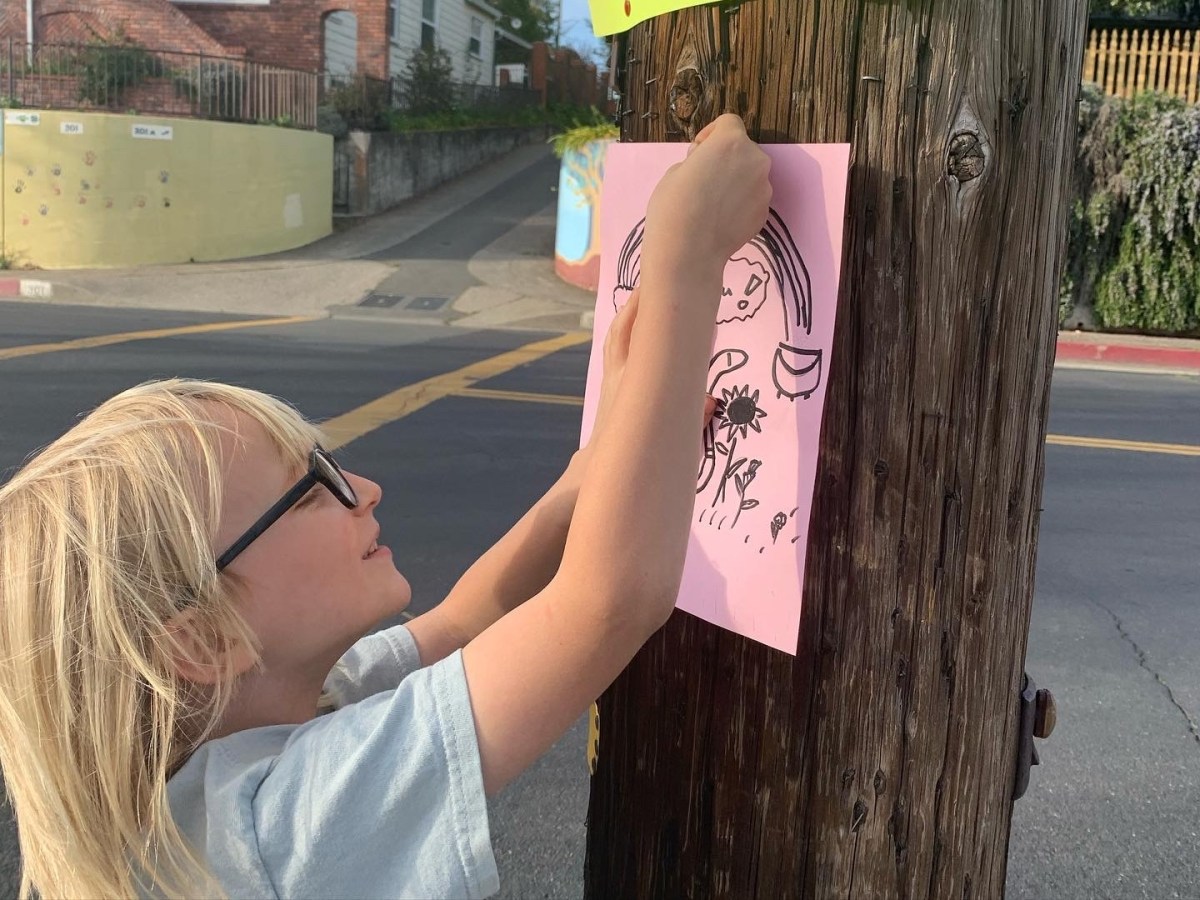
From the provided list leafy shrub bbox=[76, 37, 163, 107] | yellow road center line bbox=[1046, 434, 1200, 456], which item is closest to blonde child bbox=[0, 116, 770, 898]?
yellow road center line bbox=[1046, 434, 1200, 456]

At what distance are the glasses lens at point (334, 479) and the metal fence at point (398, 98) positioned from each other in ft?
64.5

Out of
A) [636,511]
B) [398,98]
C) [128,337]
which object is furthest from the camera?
[398,98]

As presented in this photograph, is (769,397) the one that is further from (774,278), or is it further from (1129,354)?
(1129,354)

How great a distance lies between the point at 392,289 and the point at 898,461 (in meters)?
14.0

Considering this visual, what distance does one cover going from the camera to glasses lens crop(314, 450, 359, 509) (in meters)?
1.23

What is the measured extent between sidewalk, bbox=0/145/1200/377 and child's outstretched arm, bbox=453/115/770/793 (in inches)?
426

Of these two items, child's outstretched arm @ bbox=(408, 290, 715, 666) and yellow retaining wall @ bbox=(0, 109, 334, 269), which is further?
yellow retaining wall @ bbox=(0, 109, 334, 269)

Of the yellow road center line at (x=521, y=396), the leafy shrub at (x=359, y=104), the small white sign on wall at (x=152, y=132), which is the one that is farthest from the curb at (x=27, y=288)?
the yellow road center line at (x=521, y=396)

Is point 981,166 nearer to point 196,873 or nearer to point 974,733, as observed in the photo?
point 974,733

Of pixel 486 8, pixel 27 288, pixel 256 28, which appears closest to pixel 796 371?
pixel 27 288

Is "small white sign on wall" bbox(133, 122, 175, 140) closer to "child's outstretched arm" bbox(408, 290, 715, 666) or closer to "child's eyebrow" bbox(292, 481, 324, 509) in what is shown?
"child's outstretched arm" bbox(408, 290, 715, 666)

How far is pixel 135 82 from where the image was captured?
1709 cm

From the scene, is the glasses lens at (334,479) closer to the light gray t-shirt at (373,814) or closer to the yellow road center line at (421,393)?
the light gray t-shirt at (373,814)

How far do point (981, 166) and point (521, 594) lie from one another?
767 millimetres
